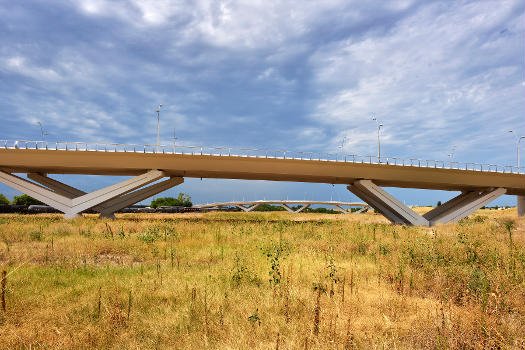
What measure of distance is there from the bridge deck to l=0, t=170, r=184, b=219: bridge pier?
1374 mm

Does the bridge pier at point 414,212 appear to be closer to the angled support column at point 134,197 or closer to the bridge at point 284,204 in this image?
the angled support column at point 134,197

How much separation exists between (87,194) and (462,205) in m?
52.8

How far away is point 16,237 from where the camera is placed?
14.5 metres

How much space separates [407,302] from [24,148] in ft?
127

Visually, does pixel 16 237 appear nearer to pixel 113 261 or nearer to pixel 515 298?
pixel 113 261

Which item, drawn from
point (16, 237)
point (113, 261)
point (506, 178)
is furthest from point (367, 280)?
point (506, 178)

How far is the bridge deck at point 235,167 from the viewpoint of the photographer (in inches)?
1307

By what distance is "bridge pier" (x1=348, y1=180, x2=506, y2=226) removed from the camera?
1575 inches

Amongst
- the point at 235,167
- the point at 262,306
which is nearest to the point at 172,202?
the point at 235,167

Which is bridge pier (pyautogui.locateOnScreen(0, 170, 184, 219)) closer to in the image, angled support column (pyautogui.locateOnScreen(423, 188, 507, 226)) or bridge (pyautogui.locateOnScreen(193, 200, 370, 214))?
angled support column (pyautogui.locateOnScreen(423, 188, 507, 226))

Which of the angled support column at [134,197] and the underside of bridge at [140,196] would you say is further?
the angled support column at [134,197]

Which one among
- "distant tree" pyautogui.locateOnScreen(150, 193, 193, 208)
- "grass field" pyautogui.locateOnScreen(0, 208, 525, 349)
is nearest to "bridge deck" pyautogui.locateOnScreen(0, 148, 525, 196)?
"grass field" pyautogui.locateOnScreen(0, 208, 525, 349)

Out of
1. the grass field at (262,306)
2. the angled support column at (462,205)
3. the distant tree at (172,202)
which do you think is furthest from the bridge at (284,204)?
the grass field at (262,306)

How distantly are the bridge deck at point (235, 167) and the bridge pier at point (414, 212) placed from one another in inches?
75.3
